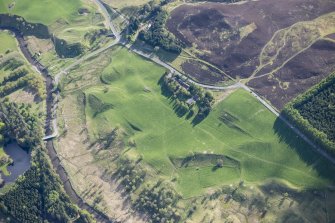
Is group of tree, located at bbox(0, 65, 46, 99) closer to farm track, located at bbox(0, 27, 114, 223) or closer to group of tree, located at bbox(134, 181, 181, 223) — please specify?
farm track, located at bbox(0, 27, 114, 223)

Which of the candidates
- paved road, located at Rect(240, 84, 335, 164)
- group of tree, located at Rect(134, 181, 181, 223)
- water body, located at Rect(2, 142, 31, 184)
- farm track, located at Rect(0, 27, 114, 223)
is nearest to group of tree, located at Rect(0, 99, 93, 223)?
farm track, located at Rect(0, 27, 114, 223)

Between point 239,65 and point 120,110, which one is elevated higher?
point 239,65

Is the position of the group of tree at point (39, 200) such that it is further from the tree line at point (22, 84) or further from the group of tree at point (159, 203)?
the tree line at point (22, 84)

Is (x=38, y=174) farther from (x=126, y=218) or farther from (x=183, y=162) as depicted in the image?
(x=183, y=162)

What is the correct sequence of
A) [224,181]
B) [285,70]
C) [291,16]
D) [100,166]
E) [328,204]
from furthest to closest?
[291,16] → [285,70] → [100,166] → [224,181] → [328,204]

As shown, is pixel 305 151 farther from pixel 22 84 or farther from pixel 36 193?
pixel 22 84

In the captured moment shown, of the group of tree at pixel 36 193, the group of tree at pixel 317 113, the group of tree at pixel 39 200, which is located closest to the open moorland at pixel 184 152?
the group of tree at pixel 317 113

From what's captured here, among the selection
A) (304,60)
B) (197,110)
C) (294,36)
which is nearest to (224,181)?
(197,110)
